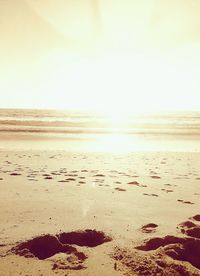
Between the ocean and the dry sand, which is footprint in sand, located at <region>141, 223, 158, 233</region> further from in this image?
the ocean

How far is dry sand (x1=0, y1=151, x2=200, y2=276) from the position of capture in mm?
3844

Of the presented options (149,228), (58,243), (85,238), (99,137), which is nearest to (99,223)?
(85,238)

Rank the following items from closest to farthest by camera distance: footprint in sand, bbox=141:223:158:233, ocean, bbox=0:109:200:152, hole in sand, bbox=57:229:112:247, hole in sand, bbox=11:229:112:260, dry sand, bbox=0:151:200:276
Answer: dry sand, bbox=0:151:200:276, hole in sand, bbox=11:229:112:260, hole in sand, bbox=57:229:112:247, footprint in sand, bbox=141:223:158:233, ocean, bbox=0:109:200:152

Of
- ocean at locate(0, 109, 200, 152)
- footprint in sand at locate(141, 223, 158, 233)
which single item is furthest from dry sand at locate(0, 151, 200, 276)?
ocean at locate(0, 109, 200, 152)

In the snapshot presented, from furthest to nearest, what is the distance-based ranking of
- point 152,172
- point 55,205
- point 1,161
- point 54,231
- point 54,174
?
point 1,161, point 152,172, point 54,174, point 55,205, point 54,231

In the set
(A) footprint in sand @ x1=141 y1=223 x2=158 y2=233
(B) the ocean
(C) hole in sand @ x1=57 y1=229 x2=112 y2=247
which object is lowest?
(B) the ocean

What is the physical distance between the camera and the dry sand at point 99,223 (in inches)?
151

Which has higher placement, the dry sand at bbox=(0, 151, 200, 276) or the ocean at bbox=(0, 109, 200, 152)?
the dry sand at bbox=(0, 151, 200, 276)

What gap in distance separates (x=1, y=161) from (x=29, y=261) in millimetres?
7925

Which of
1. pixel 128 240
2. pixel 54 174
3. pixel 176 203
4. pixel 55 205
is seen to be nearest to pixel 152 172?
pixel 54 174

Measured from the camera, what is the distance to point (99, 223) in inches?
202

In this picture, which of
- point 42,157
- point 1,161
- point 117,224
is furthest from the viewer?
point 42,157

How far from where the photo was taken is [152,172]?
32.2 ft

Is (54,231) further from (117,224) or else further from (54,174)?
(54,174)
